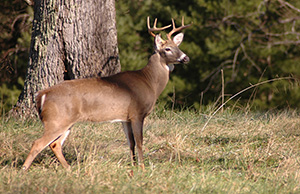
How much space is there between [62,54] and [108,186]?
3.05 meters

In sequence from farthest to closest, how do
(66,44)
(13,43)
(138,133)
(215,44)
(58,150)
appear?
1. (215,44)
2. (13,43)
3. (66,44)
4. (138,133)
5. (58,150)

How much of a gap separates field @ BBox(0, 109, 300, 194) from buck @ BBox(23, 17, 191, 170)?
0.23 metres

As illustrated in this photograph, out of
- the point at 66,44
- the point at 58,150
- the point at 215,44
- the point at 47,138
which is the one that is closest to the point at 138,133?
the point at 58,150

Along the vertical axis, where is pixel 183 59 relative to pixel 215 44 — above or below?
above

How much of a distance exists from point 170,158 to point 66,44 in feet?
8.01

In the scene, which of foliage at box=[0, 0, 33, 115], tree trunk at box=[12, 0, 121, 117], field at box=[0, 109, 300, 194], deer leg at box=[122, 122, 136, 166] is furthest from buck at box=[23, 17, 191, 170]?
foliage at box=[0, 0, 33, 115]

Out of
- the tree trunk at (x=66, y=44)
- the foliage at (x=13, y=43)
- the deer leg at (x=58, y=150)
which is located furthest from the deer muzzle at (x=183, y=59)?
the foliage at (x=13, y=43)

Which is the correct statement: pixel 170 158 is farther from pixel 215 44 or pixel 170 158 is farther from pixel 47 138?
pixel 215 44

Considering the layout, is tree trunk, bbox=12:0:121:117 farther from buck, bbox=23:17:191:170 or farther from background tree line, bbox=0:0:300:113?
background tree line, bbox=0:0:300:113

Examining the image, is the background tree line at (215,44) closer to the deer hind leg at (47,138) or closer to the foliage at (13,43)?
the foliage at (13,43)

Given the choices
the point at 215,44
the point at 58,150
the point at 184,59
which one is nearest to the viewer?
the point at 58,150

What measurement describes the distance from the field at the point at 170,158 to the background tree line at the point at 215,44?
4.66 metres

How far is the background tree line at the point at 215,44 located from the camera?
11.5m

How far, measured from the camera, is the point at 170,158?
4.91m
